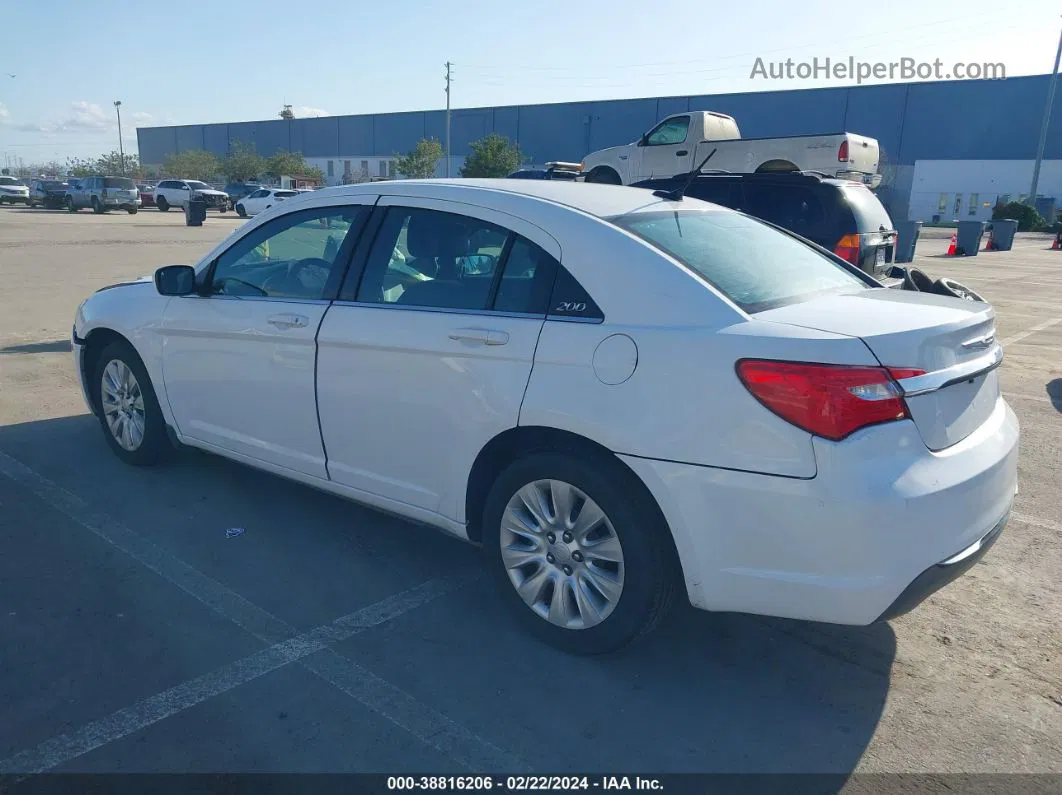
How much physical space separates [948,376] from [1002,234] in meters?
29.6

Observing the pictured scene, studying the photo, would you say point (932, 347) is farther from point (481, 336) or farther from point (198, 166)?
point (198, 166)

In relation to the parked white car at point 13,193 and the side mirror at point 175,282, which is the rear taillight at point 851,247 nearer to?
the side mirror at point 175,282

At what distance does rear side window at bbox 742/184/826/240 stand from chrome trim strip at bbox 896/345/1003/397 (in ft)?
19.0

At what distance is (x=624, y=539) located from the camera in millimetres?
2963

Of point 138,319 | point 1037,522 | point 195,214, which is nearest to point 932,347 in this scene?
point 1037,522

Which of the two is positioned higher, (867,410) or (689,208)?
(689,208)

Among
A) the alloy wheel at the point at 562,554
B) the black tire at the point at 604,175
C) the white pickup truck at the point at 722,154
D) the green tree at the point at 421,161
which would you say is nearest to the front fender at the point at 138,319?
the alloy wheel at the point at 562,554

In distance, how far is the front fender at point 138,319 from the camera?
15.6 feet

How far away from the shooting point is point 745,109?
2283 inches

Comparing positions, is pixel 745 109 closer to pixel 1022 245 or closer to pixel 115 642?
pixel 1022 245

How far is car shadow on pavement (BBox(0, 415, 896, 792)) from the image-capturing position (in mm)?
2758

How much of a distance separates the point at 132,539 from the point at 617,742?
273 centimetres

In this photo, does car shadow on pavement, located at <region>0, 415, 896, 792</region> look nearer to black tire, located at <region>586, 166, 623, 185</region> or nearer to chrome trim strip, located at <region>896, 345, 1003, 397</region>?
chrome trim strip, located at <region>896, 345, 1003, 397</region>

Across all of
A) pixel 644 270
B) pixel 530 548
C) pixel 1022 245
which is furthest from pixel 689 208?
pixel 1022 245
